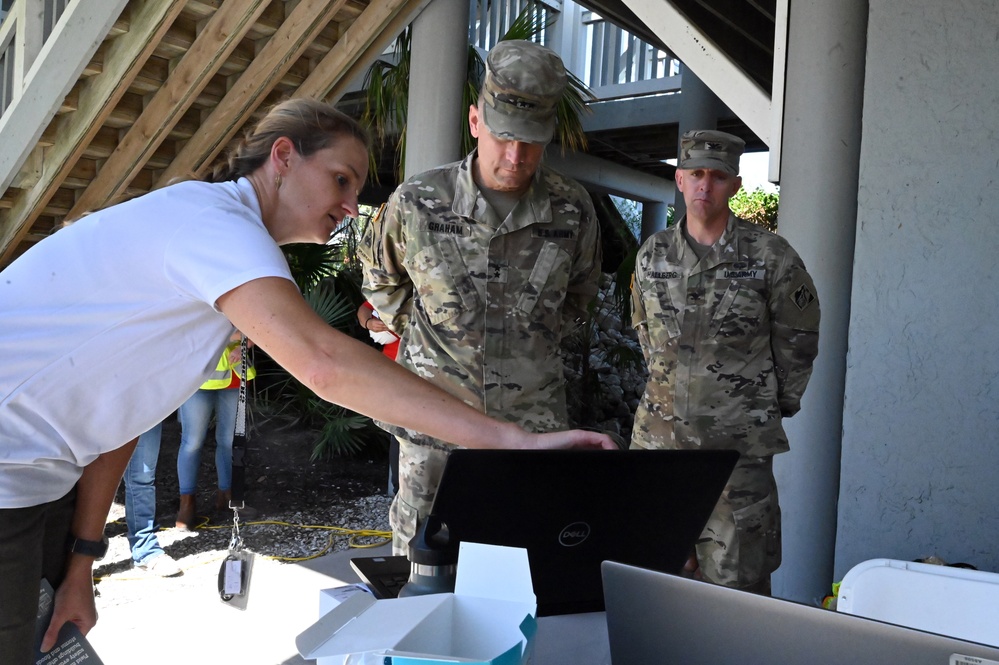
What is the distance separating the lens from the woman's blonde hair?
59.9 inches

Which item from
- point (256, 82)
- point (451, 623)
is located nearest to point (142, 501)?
point (256, 82)

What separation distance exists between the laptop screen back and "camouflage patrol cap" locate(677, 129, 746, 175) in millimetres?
1864

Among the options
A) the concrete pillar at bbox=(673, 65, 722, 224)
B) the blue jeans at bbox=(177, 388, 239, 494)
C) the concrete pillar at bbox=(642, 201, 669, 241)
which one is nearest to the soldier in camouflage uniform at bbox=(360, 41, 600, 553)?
the blue jeans at bbox=(177, 388, 239, 494)

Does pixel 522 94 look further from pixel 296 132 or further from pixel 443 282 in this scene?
pixel 296 132

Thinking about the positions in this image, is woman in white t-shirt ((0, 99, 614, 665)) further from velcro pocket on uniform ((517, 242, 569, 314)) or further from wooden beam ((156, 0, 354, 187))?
wooden beam ((156, 0, 354, 187))

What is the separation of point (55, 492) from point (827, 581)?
345 cm

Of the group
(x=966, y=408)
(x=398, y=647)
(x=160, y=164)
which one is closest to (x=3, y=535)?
(x=398, y=647)

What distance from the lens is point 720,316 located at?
115 inches

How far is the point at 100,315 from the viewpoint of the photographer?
4.40 ft

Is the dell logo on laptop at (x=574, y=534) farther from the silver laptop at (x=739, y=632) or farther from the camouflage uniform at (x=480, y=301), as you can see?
the camouflage uniform at (x=480, y=301)

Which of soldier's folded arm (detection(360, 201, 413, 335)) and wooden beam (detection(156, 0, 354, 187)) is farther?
wooden beam (detection(156, 0, 354, 187))

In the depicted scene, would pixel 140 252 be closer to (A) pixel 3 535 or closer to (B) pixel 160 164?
(A) pixel 3 535

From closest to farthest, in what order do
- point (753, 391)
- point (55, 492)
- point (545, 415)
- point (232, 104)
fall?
1. point (55, 492)
2. point (545, 415)
3. point (753, 391)
4. point (232, 104)

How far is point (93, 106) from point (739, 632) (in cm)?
499
